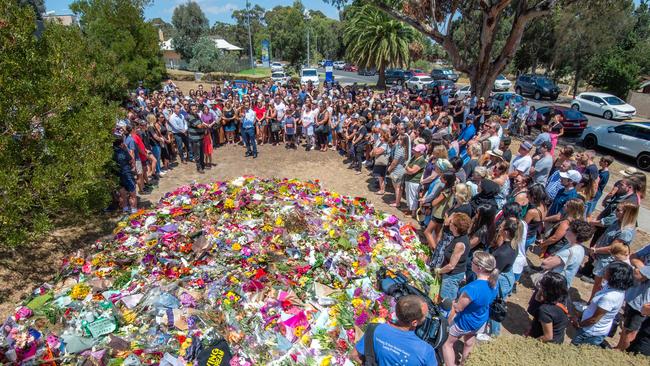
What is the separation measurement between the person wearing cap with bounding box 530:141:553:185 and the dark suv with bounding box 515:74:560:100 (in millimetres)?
24995

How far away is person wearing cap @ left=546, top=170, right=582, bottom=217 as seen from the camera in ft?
19.5

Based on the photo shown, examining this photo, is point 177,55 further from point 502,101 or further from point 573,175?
point 573,175

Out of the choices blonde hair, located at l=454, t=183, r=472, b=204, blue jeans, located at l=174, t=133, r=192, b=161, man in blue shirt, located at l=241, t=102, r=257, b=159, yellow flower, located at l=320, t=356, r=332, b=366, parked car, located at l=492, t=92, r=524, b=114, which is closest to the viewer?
yellow flower, located at l=320, t=356, r=332, b=366

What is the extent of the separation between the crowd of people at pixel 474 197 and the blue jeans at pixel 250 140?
4 centimetres

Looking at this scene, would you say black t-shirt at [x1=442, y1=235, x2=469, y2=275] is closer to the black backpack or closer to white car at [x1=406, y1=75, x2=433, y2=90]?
the black backpack

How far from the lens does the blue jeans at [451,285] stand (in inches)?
183

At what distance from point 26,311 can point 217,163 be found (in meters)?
7.08

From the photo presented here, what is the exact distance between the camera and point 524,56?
38.5 metres

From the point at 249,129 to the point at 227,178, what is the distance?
217 cm

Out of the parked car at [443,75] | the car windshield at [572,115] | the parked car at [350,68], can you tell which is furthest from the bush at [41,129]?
the parked car at [350,68]

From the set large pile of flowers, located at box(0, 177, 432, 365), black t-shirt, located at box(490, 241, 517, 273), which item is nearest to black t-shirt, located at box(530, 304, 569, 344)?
black t-shirt, located at box(490, 241, 517, 273)

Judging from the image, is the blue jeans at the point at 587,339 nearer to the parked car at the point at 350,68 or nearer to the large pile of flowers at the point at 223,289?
the large pile of flowers at the point at 223,289

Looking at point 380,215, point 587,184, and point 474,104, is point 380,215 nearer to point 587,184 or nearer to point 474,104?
point 587,184

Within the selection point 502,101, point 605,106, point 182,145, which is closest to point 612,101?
point 605,106
